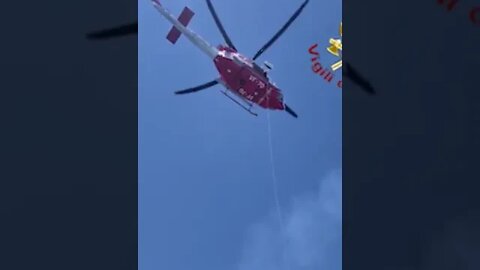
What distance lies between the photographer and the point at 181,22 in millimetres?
16234
